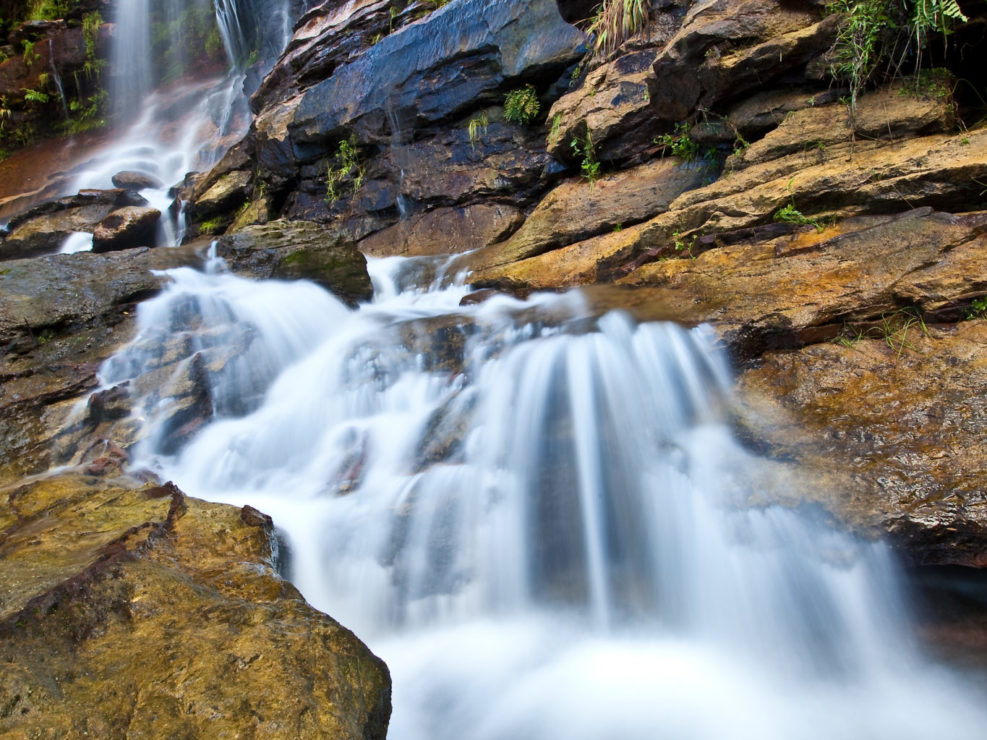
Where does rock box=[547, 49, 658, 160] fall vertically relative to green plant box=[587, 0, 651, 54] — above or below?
below

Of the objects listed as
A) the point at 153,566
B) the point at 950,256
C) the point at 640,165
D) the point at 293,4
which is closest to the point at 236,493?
the point at 153,566

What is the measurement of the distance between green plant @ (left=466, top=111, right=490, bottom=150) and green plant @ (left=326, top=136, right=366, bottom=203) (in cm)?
235

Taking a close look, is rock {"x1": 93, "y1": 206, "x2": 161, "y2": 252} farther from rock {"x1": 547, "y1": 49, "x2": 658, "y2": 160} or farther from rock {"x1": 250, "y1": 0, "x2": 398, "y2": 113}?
rock {"x1": 547, "y1": 49, "x2": 658, "y2": 160}

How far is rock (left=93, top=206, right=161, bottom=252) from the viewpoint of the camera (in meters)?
10.7

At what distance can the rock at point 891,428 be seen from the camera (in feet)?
8.39

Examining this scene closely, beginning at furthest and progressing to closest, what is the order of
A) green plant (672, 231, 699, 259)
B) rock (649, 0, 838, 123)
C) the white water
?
rock (649, 0, 838, 123) < green plant (672, 231, 699, 259) < the white water

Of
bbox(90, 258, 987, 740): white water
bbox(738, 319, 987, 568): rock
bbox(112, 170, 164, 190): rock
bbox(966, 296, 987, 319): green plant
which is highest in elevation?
bbox(112, 170, 164, 190): rock

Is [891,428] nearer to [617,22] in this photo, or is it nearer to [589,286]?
[589,286]

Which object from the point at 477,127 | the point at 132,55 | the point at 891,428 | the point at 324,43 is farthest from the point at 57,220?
the point at 891,428

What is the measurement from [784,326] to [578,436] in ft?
4.94

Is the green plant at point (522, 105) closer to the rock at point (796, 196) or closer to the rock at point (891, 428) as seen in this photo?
the rock at point (796, 196)

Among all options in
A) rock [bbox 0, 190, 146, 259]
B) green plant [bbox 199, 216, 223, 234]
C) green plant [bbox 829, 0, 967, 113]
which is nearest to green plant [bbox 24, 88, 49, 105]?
rock [bbox 0, 190, 146, 259]

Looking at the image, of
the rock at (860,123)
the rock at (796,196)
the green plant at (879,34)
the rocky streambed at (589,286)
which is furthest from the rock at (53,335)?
the green plant at (879,34)

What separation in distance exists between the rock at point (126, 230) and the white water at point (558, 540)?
6975 mm
